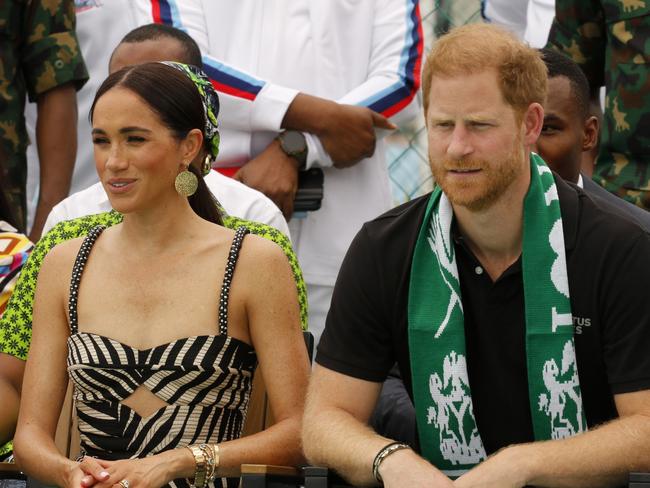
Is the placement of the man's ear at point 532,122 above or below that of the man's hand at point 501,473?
above

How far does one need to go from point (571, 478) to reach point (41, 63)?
10.0 ft

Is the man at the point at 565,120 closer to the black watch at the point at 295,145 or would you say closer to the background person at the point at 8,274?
the black watch at the point at 295,145

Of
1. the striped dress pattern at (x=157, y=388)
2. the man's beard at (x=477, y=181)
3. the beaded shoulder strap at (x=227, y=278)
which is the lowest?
the striped dress pattern at (x=157, y=388)

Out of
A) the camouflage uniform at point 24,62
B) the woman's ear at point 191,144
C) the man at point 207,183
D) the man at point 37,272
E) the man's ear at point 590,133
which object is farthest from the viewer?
the camouflage uniform at point 24,62

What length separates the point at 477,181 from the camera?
365cm

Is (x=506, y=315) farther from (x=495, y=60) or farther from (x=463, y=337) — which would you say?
(x=495, y=60)

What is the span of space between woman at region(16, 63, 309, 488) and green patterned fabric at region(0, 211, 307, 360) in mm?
243

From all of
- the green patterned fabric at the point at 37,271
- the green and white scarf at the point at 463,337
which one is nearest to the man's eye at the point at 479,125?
the green and white scarf at the point at 463,337

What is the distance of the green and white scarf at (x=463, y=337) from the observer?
363cm

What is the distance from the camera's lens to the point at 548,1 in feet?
20.1

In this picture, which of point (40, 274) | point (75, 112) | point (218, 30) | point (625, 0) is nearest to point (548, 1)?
point (625, 0)

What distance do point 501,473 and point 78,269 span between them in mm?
1356

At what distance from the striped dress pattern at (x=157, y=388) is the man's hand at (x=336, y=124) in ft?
4.52

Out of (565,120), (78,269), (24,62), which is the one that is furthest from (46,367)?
(565,120)
